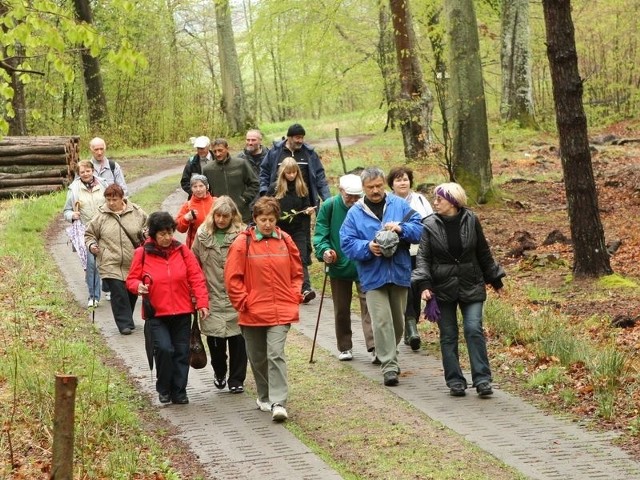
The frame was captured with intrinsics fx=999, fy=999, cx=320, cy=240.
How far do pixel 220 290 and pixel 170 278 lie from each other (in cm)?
58

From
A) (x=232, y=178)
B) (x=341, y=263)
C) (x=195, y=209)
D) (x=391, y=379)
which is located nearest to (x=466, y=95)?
(x=232, y=178)

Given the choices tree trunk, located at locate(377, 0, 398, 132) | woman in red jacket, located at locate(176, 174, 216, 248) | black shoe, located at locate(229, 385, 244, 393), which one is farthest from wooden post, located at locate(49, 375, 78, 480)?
tree trunk, located at locate(377, 0, 398, 132)

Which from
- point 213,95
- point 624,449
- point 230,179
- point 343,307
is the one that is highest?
point 213,95

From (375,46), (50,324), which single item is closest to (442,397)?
(50,324)

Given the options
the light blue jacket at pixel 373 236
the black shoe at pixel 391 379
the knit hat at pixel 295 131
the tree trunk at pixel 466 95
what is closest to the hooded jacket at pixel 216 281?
the light blue jacket at pixel 373 236

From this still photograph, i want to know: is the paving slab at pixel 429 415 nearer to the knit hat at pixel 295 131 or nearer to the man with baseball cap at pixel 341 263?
the man with baseball cap at pixel 341 263

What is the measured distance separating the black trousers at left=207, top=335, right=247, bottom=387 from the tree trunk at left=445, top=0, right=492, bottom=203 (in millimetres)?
9983

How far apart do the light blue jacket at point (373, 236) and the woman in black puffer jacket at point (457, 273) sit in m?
0.50

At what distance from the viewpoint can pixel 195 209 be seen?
39.3 ft

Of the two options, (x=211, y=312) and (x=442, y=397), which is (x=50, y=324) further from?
(x=442, y=397)

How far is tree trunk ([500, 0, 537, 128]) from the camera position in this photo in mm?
32438

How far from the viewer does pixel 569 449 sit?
25.0 ft

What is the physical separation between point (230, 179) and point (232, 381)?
4908 mm

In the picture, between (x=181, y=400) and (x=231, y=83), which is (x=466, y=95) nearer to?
(x=181, y=400)
